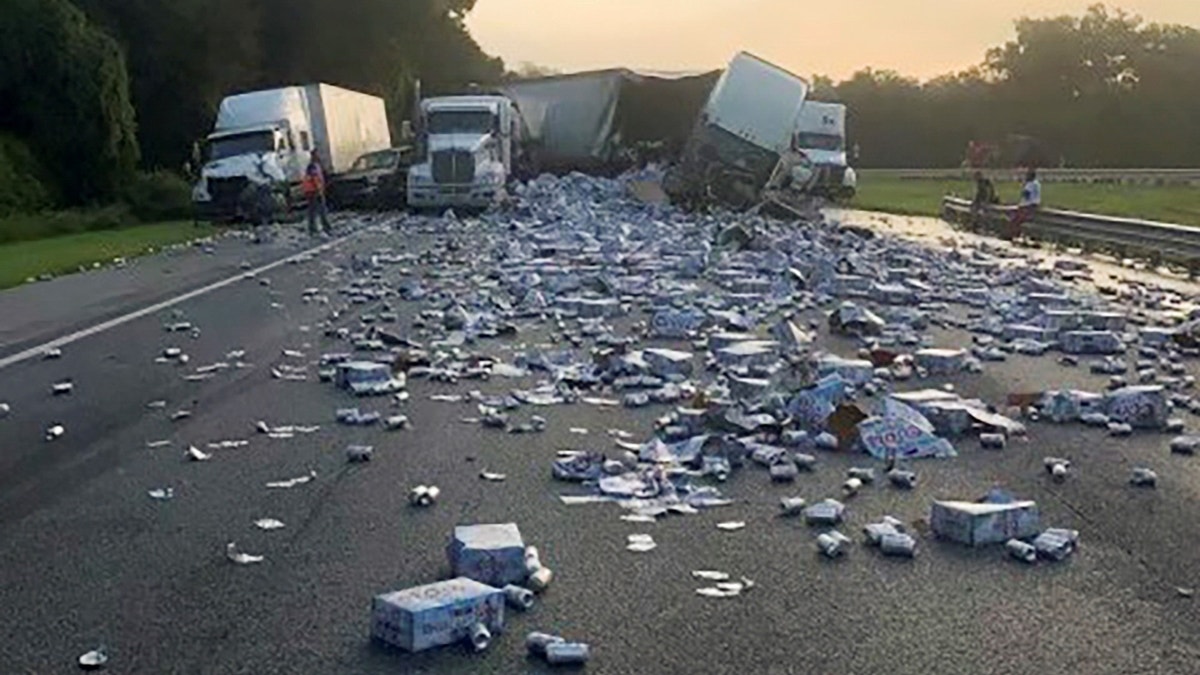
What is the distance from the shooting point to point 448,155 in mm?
43688

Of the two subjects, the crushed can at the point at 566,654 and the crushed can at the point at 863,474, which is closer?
the crushed can at the point at 566,654

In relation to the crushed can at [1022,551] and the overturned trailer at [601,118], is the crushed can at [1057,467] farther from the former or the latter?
the overturned trailer at [601,118]

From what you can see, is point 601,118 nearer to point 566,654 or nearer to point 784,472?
point 784,472

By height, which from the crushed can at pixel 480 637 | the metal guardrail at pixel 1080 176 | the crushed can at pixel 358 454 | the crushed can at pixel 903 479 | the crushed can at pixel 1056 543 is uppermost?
the crushed can at pixel 480 637

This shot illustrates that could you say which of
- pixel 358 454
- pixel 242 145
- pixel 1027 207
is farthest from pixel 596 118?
pixel 358 454

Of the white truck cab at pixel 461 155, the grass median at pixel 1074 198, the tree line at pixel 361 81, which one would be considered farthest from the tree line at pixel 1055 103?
the white truck cab at pixel 461 155

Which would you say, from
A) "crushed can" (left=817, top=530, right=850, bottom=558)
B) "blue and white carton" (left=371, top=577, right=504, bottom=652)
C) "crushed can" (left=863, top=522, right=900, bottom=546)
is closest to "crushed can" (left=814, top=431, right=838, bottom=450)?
"crushed can" (left=863, top=522, right=900, bottom=546)

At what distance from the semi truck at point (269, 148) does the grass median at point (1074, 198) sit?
50.6 ft

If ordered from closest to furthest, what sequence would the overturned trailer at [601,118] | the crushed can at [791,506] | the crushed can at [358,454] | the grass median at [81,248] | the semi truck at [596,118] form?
1. the crushed can at [791,506]
2. the crushed can at [358,454]
3. the grass median at [81,248]
4. the semi truck at [596,118]
5. the overturned trailer at [601,118]

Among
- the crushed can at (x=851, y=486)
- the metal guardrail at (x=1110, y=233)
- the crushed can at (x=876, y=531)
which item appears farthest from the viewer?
the metal guardrail at (x=1110, y=233)

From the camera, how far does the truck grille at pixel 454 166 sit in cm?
4341

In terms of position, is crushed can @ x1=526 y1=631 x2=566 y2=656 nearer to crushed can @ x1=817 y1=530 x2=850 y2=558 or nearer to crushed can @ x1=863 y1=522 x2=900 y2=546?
crushed can @ x1=817 y1=530 x2=850 y2=558

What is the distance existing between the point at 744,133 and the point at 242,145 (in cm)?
1303

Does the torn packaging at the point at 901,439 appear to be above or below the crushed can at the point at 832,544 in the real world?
below
